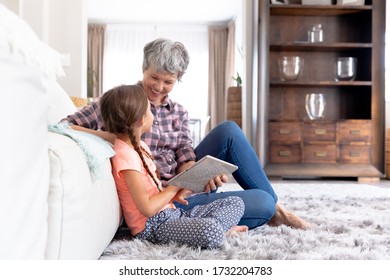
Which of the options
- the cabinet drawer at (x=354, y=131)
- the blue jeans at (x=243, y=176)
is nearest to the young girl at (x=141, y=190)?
the blue jeans at (x=243, y=176)

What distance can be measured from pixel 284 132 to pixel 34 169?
3.62m

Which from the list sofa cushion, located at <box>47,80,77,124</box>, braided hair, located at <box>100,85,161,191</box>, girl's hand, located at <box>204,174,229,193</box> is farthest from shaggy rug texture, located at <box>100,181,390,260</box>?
sofa cushion, located at <box>47,80,77,124</box>

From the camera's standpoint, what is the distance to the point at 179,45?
183 cm

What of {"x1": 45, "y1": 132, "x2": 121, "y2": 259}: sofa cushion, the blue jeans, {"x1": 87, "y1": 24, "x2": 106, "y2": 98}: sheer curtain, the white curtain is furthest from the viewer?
the white curtain

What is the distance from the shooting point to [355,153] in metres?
4.38

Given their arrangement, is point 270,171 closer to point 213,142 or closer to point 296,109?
point 296,109

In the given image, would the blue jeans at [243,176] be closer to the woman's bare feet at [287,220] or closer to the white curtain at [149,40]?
the woman's bare feet at [287,220]

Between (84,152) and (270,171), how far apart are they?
322 centimetres

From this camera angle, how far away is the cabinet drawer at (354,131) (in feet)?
14.3

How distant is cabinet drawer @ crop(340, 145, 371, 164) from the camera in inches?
172

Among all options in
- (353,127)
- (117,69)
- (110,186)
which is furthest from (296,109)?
(117,69)

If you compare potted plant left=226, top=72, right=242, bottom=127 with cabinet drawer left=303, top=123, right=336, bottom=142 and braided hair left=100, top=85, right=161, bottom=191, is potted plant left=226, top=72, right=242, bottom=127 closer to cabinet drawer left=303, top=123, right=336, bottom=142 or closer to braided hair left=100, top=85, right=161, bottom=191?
cabinet drawer left=303, top=123, right=336, bottom=142

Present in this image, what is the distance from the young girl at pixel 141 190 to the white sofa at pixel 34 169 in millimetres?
304

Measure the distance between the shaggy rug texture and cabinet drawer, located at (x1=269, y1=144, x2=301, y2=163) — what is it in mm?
1883
